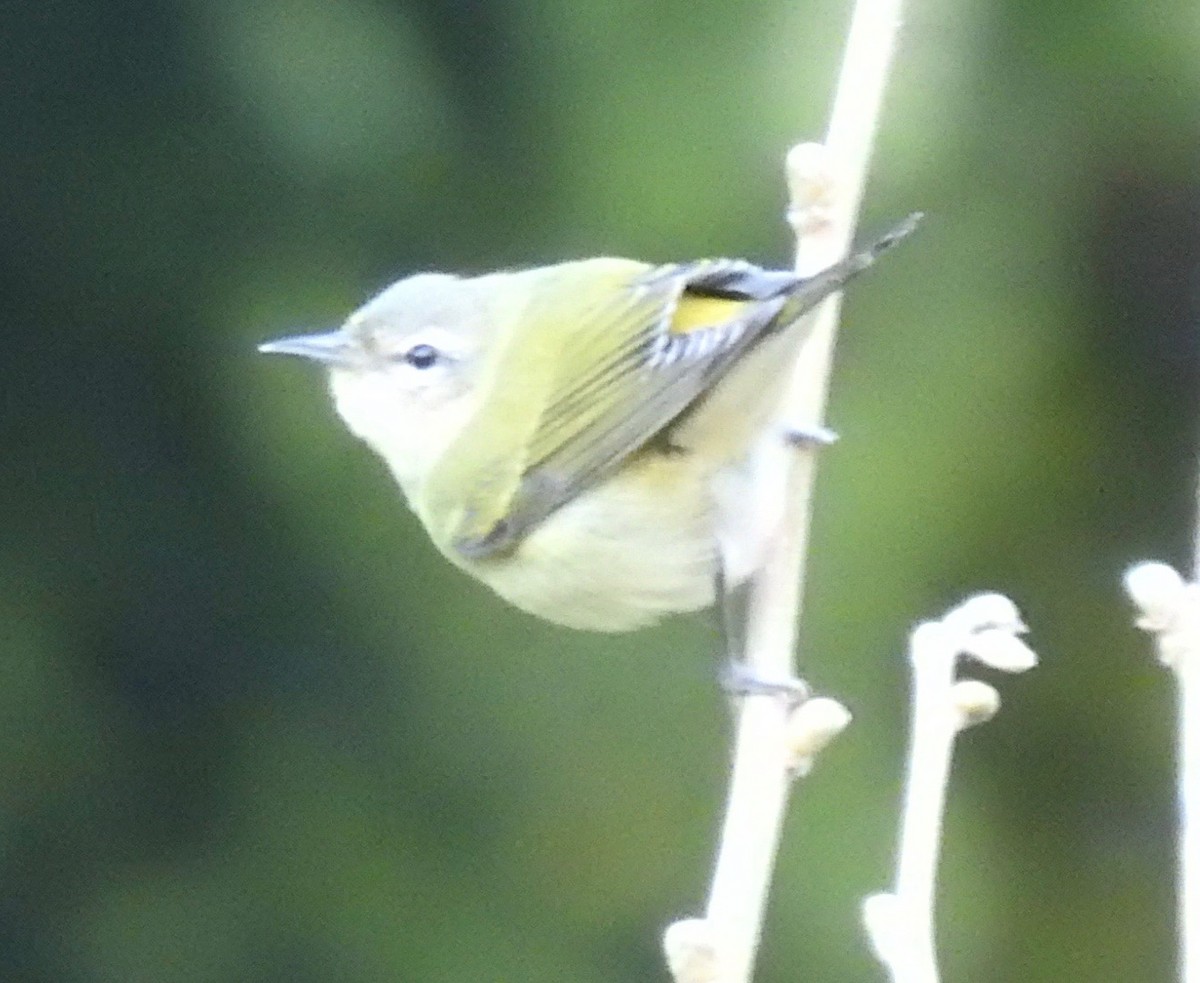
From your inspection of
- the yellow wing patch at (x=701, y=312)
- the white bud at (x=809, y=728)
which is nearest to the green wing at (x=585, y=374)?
the yellow wing patch at (x=701, y=312)

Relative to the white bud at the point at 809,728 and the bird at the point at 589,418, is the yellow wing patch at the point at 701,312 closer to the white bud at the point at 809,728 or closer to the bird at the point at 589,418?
the bird at the point at 589,418

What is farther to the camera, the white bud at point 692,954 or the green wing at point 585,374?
the green wing at point 585,374

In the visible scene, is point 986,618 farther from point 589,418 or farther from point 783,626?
point 589,418

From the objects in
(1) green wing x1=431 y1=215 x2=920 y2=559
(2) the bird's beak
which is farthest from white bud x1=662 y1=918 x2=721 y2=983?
(2) the bird's beak

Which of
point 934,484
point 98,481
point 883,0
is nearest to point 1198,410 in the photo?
point 934,484

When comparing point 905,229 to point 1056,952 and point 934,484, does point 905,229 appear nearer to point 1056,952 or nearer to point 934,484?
point 934,484

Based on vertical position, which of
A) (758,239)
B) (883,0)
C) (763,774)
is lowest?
(763,774)

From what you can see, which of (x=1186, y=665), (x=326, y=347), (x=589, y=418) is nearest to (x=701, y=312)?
(x=589, y=418)
